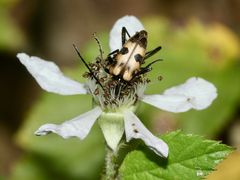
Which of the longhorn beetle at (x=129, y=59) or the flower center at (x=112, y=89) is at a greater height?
the longhorn beetle at (x=129, y=59)

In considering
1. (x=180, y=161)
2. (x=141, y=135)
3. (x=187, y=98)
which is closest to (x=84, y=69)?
(x=187, y=98)

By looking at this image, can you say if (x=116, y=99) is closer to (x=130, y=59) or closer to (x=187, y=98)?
(x=130, y=59)

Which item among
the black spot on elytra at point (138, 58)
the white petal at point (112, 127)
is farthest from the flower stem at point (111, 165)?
the black spot on elytra at point (138, 58)

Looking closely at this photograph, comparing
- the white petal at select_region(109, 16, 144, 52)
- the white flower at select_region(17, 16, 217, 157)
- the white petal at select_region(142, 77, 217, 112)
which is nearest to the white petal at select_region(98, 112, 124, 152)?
the white flower at select_region(17, 16, 217, 157)

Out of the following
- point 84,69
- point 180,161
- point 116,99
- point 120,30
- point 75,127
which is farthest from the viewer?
point 84,69

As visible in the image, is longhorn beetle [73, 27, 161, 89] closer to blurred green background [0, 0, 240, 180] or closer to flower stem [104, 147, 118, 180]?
flower stem [104, 147, 118, 180]

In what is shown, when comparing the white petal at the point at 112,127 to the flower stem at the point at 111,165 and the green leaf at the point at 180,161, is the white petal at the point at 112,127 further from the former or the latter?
the green leaf at the point at 180,161

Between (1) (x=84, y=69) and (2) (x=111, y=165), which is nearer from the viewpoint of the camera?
(2) (x=111, y=165)
